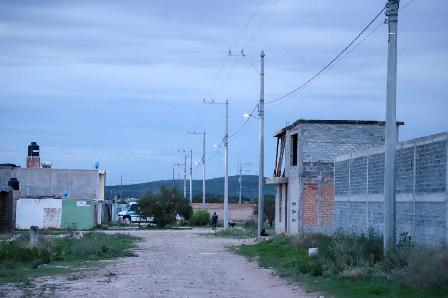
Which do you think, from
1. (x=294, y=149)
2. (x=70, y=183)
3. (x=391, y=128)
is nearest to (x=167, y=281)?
(x=391, y=128)

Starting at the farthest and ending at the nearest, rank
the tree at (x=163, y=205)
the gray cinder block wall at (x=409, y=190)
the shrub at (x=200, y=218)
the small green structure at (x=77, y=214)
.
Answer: the shrub at (x=200, y=218), the tree at (x=163, y=205), the small green structure at (x=77, y=214), the gray cinder block wall at (x=409, y=190)

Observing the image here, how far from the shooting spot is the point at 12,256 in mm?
28703

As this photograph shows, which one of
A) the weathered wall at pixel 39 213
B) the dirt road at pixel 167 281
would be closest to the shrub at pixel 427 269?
the dirt road at pixel 167 281

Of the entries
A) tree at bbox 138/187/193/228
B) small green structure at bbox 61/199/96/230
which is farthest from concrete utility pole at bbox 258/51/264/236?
tree at bbox 138/187/193/228

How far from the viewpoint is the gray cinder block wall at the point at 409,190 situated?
22969 millimetres

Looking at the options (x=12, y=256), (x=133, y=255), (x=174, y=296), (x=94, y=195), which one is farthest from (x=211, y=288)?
(x=94, y=195)

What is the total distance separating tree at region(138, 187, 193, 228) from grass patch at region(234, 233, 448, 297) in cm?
4952

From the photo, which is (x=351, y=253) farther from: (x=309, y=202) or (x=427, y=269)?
(x=309, y=202)

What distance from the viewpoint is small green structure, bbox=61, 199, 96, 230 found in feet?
241

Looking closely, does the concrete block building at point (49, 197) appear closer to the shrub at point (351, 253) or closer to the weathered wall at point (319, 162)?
the weathered wall at point (319, 162)

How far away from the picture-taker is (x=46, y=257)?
30.2 m

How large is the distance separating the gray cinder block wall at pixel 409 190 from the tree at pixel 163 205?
4676 centimetres

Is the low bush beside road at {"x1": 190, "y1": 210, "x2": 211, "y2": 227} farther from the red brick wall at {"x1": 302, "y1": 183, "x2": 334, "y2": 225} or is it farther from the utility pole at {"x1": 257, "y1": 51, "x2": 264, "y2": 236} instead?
the red brick wall at {"x1": 302, "y1": 183, "x2": 334, "y2": 225}

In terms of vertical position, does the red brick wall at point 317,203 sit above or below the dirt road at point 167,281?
above
